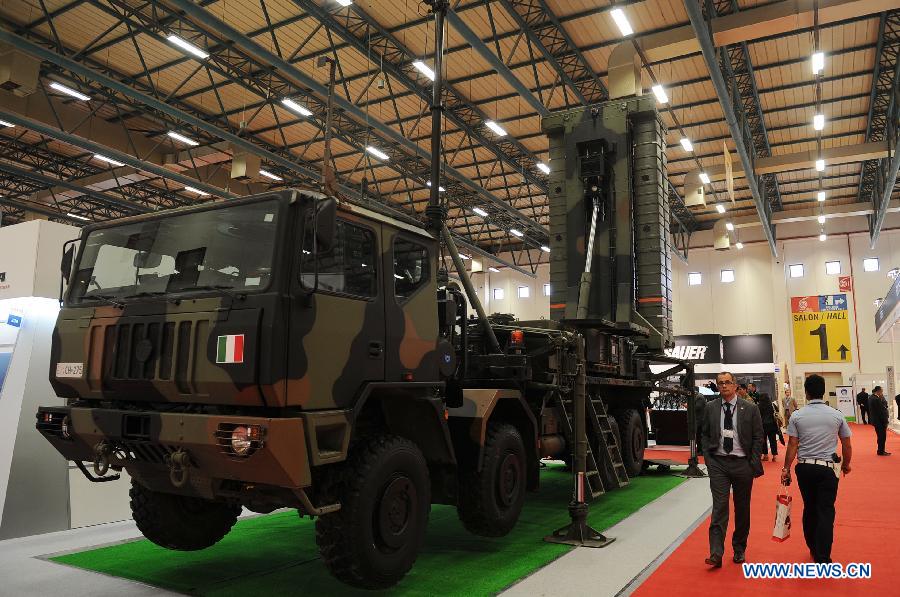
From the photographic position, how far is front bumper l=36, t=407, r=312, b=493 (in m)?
3.50

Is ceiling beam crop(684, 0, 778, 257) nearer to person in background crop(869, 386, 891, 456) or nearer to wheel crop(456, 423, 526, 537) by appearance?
person in background crop(869, 386, 891, 456)

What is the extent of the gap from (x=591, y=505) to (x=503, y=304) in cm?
2674

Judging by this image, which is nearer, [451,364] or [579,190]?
[451,364]

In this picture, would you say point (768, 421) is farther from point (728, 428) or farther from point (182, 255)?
point (182, 255)

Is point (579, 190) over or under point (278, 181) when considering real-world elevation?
under

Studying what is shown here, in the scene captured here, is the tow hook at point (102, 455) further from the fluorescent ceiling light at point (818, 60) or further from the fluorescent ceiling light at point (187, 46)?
the fluorescent ceiling light at point (818, 60)

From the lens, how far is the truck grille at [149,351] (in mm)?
3818

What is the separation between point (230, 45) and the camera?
13797 millimetres

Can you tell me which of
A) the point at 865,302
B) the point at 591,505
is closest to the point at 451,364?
the point at 591,505

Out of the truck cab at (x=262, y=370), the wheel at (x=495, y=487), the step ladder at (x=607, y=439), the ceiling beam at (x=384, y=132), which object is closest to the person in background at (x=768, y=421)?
the step ladder at (x=607, y=439)

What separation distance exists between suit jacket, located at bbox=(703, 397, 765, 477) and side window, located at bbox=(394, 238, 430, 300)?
8.63 feet

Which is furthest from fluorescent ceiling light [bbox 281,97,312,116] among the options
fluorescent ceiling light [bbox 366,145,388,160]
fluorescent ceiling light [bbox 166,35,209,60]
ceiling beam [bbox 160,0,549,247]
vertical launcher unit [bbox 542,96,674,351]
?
vertical launcher unit [bbox 542,96,674,351]

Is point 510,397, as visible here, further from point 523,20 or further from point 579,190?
point 523,20

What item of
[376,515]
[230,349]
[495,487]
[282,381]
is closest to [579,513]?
[495,487]
